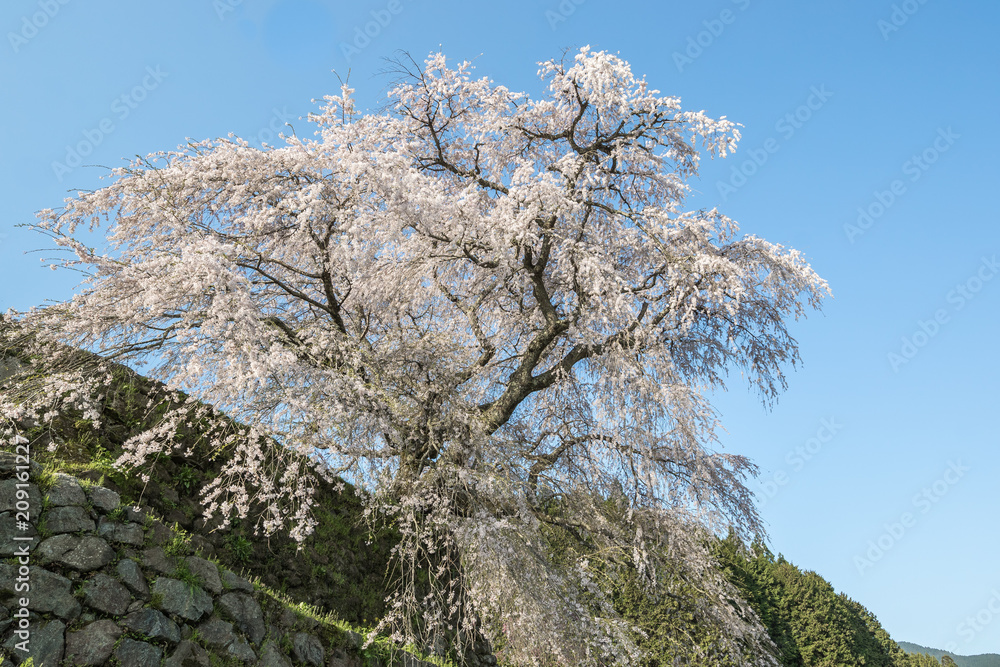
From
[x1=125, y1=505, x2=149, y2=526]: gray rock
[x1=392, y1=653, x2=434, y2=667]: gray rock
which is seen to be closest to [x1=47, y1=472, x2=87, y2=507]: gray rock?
[x1=125, y1=505, x2=149, y2=526]: gray rock

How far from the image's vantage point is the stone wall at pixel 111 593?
5.26 m

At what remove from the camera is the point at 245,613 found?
657 cm

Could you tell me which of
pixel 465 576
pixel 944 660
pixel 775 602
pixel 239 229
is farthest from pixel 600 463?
pixel 944 660

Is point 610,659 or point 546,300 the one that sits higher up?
point 546,300

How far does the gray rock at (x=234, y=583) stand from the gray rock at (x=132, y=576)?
0.87 metres

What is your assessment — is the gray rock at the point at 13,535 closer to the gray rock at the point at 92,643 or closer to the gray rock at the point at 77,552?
the gray rock at the point at 77,552

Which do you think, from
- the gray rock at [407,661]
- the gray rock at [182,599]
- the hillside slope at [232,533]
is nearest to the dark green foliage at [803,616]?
the hillside slope at [232,533]

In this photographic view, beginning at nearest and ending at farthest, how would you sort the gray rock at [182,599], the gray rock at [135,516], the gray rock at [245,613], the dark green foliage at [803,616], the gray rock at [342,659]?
the gray rock at [182,599] → the gray rock at [135,516] → the gray rock at [245,613] → the gray rock at [342,659] → the dark green foliage at [803,616]

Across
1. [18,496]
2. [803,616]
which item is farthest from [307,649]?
[803,616]

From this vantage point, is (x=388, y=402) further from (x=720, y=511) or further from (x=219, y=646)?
(x=720, y=511)

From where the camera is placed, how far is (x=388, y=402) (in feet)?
25.7

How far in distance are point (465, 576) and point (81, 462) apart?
16.7 ft

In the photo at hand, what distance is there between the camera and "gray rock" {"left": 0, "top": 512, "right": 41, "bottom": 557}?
5.45 m

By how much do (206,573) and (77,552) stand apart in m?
1.22
